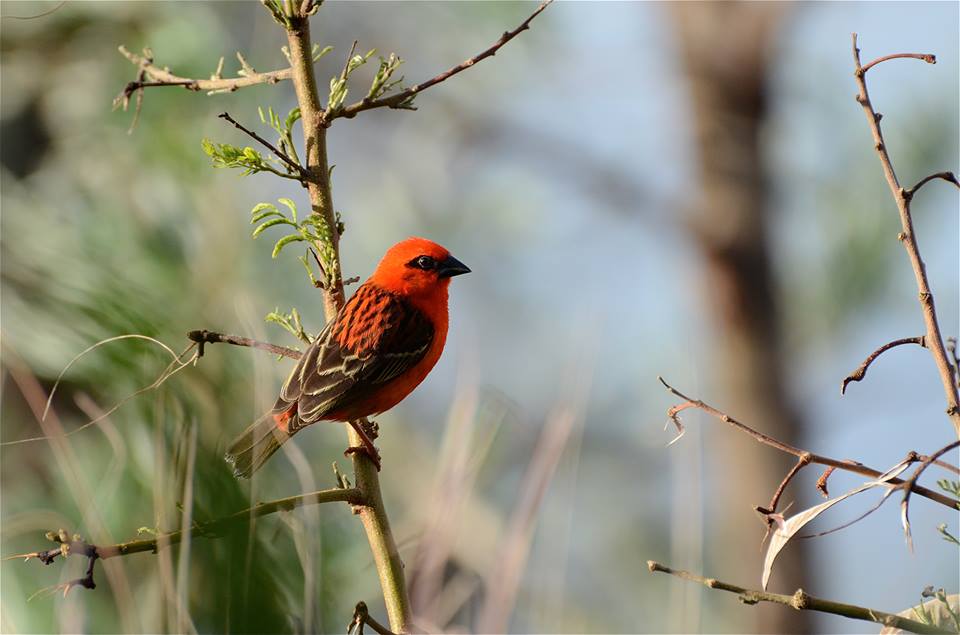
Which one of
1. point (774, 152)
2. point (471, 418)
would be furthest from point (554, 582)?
point (774, 152)

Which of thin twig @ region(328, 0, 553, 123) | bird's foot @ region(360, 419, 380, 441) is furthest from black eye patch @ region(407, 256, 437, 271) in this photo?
thin twig @ region(328, 0, 553, 123)

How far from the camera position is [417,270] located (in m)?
3.78

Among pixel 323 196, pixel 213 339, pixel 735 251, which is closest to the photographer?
pixel 213 339

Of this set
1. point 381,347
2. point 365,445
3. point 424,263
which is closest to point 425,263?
point 424,263

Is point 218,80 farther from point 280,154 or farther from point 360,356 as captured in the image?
point 360,356

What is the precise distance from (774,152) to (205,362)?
7.05 m

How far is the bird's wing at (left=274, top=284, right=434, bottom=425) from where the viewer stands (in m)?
3.09

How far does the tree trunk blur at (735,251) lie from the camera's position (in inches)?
289

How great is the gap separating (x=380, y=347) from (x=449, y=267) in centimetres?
47

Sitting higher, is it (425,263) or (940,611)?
(425,263)

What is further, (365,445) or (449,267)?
(449,267)

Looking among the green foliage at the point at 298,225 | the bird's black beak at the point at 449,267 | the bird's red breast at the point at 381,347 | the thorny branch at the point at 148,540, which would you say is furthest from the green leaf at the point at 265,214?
the bird's black beak at the point at 449,267

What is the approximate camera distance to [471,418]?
1.48 m

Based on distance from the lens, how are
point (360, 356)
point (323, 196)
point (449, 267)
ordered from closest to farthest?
1. point (323, 196)
2. point (360, 356)
3. point (449, 267)
